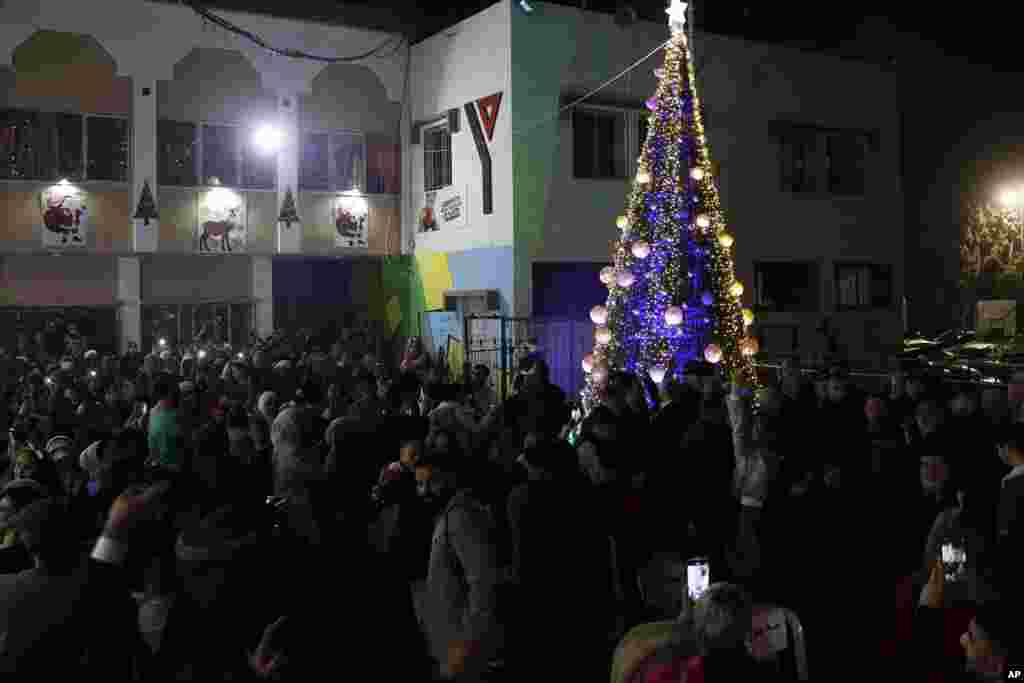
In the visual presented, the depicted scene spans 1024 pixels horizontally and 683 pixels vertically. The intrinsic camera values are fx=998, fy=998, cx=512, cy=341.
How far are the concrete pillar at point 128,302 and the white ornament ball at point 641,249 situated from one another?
1311cm

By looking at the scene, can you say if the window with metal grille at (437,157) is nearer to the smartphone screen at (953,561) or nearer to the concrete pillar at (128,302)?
the concrete pillar at (128,302)

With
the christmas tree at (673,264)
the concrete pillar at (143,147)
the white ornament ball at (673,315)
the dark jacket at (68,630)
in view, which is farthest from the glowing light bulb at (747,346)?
the concrete pillar at (143,147)

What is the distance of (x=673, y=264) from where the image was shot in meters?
14.3

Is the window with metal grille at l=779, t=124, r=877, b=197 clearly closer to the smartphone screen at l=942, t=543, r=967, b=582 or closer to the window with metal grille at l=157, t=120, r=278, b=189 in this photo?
the window with metal grille at l=157, t=120, r=278, b=189

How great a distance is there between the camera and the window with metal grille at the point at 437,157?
23.3 m

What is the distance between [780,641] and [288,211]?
20.5 m

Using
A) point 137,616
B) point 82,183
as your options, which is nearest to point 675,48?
point 137,616

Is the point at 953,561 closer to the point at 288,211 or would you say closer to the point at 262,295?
the point at 288,211

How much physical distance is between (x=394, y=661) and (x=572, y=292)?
1807 cm

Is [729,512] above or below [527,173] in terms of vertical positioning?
below

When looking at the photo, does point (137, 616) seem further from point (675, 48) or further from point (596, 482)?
point (675, 48)

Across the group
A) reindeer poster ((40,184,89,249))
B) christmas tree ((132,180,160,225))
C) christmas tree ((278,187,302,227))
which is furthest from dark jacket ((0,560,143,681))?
christmas tree ((278,187,302,227))

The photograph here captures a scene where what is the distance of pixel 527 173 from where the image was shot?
21.0 meters

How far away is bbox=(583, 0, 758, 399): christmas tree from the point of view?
14211 mm
